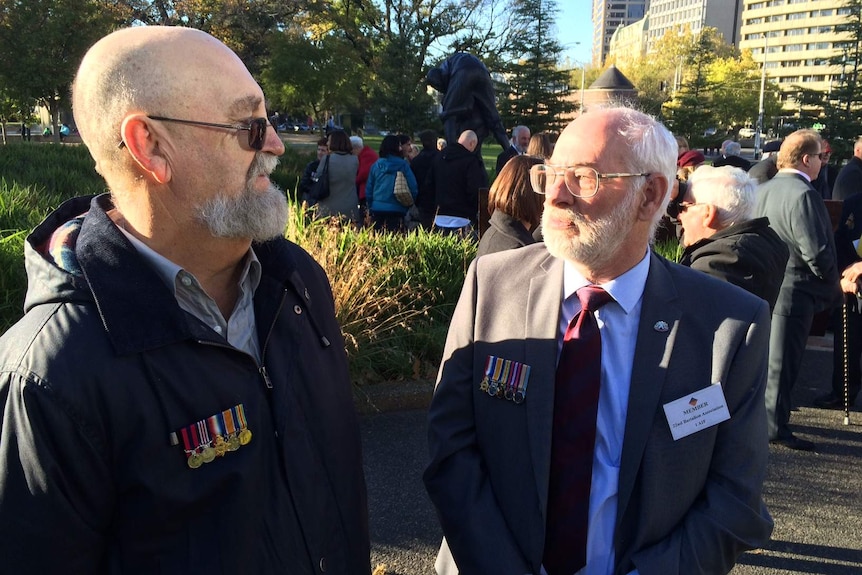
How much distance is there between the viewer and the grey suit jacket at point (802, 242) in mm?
4895

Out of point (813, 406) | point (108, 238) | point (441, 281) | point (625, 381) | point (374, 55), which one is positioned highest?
point (374, 55)

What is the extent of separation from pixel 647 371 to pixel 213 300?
49.4 inches

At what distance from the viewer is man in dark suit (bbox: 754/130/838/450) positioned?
16.1 ft

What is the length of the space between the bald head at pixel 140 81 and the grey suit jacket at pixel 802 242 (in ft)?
14.3

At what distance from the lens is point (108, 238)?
158cm

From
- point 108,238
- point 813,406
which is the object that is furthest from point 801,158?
point 108,238

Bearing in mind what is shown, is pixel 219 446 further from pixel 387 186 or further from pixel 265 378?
pixel 387 186

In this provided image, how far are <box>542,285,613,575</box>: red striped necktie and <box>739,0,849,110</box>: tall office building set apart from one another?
132354 millimetres

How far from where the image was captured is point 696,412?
194cm

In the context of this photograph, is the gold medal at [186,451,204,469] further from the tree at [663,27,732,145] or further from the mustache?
the tree at [663,27,732,145]

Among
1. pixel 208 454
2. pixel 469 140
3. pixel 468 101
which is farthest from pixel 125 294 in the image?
pixel 468 101

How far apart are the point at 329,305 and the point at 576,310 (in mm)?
799

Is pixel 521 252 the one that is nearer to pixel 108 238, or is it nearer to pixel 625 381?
pixel 625 381

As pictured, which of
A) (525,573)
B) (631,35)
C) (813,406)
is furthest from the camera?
(631,35)
